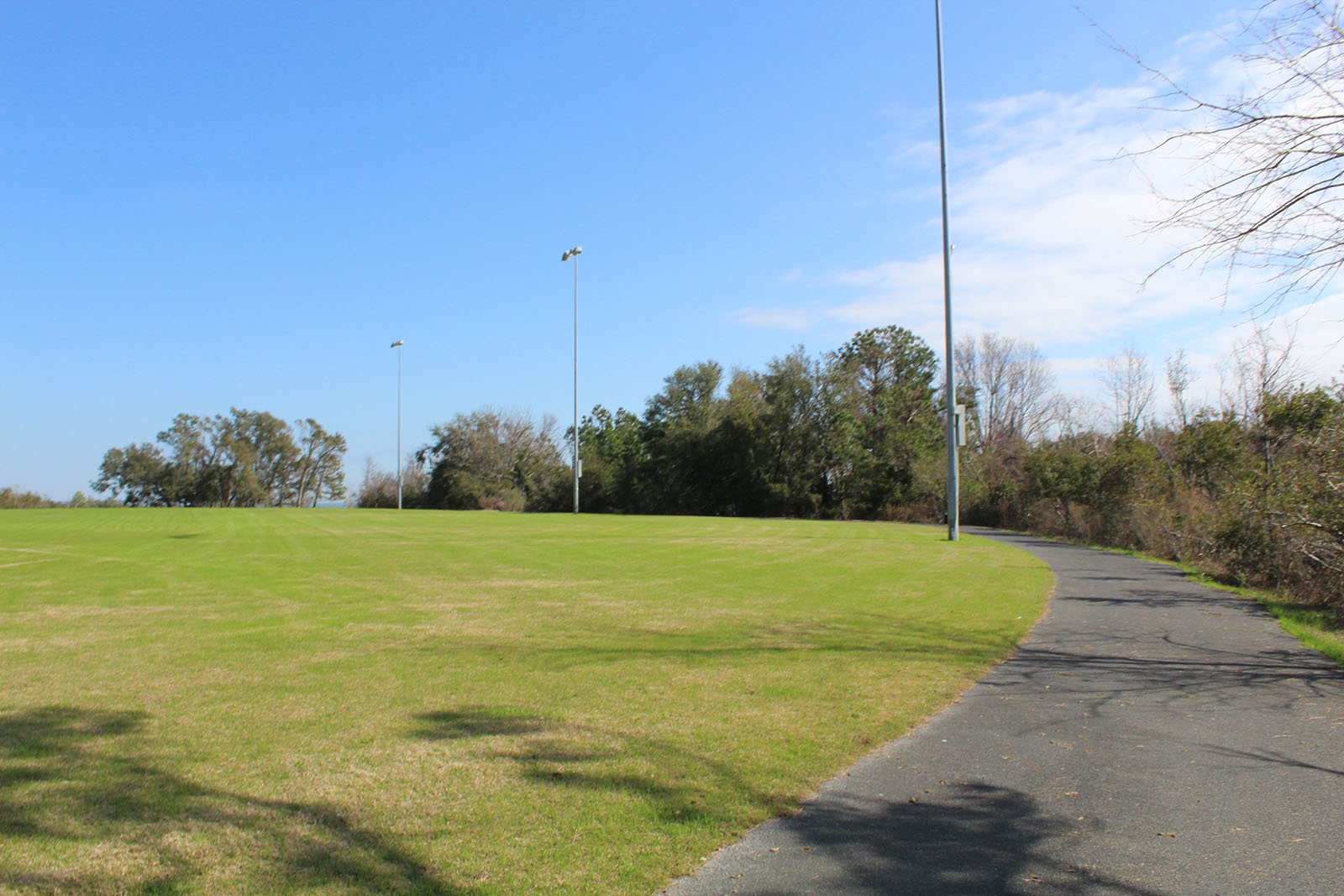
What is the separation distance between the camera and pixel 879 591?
13.8 m

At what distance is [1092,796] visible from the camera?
484 cm

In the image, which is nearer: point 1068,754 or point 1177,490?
point 1068,754

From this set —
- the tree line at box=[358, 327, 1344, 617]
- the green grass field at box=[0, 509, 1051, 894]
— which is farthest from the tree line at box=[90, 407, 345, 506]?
the green grass field at box=[0, 509, 1051, 894]

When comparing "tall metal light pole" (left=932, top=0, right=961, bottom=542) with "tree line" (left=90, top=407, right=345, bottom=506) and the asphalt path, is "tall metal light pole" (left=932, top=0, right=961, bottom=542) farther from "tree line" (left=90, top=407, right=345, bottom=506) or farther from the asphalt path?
"tree line" (left=90, top=407, right=345, bottom=506)

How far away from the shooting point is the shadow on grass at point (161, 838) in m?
3.66

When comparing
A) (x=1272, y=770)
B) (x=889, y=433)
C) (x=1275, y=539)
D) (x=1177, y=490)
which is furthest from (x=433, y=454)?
(x=1272, y=770)

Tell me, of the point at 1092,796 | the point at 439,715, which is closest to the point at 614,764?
the point at 439,715

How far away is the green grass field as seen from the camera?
3.97m

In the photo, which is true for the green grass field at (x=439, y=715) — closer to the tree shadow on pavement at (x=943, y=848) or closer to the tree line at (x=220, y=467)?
the tree shadow on pavement at (x=943, y=848)

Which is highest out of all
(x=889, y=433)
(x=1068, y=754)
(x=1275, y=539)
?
(x=889, y=433)

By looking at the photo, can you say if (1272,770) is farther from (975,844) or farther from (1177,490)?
(1177,490)

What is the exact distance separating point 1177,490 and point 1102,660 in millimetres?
16735

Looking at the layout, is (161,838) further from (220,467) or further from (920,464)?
(220,467)

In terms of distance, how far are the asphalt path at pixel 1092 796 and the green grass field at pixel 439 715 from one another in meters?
0.38
